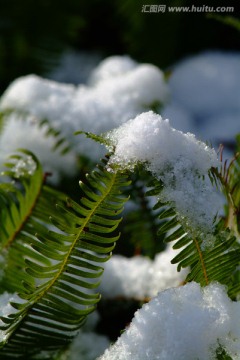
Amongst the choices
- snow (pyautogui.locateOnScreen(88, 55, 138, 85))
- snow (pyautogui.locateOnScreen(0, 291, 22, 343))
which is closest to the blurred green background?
snow (pyautogui.locateOnScreen(88, 55, 138, 85))

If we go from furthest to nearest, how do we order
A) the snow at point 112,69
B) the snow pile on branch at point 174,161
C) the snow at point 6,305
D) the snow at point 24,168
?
the snow at point 112,69, the snow at point 24,168, the snow at point 6,305, the snow pile on branch at point 174,161

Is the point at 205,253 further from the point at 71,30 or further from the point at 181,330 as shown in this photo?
the point at 71,30

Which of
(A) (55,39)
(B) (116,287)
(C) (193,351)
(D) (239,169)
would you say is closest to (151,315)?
(C) (193,351)

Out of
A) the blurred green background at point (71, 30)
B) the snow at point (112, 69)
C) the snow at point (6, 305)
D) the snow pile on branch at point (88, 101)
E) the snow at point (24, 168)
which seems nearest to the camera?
the snow at point (6, 305)

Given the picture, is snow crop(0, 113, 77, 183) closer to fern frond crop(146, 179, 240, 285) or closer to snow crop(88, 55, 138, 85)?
snow crop(88, 55, 138, 85)

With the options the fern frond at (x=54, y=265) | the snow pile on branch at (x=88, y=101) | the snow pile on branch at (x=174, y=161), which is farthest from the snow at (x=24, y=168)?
the snow pile on branch at (x=174, y=161)

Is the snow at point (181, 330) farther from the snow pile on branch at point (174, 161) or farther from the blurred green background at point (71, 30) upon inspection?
the blurred green background at point (71, 30)

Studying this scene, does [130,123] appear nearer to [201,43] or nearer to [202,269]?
[202,269]
